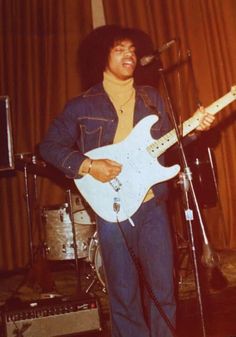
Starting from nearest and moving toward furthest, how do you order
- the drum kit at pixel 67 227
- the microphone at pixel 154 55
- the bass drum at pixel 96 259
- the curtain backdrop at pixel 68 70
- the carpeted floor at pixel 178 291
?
the microphone at pixel 154 55 < the carpeted floor at pixel 178 291 < the bass drum at pixel 96 259 < the drum kit at pixel 67 227 < the curtain backdrop at pixel 68 70

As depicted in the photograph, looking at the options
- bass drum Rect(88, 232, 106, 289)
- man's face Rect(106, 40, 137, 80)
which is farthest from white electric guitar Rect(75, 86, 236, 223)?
bass drum Rect(88, 232, 106, 289)

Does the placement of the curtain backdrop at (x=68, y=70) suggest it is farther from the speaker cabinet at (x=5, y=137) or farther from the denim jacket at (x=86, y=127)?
the denim jacket at (x=86, y=127)

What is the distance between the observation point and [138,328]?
270cm

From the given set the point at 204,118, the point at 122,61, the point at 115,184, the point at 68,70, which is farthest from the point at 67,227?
the point at 204,118

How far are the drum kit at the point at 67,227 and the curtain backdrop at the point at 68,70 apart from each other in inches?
26.9

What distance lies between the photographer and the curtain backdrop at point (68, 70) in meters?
5.43

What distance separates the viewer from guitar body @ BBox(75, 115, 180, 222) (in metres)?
2.70

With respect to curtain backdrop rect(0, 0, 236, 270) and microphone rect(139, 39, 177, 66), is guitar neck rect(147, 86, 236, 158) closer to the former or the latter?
microphone rect(139, 39, 177, 66)

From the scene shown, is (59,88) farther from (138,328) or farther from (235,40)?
(138,328)

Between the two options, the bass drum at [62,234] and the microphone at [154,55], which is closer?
the microphone at [154,55]

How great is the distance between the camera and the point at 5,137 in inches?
172

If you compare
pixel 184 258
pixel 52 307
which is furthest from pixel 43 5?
pixel 52 307

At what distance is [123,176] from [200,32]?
325 cm

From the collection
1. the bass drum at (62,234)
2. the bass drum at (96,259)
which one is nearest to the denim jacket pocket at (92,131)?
the bass drum at (96,259)
